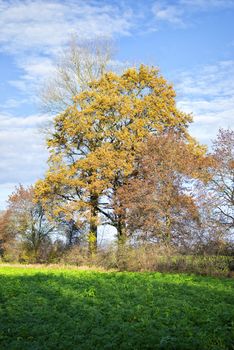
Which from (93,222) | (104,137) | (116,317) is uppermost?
(104,137)

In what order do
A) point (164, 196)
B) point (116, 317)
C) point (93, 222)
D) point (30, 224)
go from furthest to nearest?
point (30, 224)
point (93, 222)
point (164, 196)
point (116, 317)

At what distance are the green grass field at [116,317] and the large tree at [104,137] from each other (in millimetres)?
17036

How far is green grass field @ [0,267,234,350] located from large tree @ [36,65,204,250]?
1704 centimetres

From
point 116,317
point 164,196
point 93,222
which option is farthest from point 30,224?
point 116,317

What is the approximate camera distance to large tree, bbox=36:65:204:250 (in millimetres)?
34656

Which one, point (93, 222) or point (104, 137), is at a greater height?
point (104, 137)

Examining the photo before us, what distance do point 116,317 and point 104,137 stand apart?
26.1 meters

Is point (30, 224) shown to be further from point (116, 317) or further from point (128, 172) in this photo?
point (116, 317)

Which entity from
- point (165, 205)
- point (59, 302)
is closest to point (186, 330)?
point (59, 302)

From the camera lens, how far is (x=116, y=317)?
1150cm

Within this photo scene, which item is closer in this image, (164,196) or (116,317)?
(116,317)

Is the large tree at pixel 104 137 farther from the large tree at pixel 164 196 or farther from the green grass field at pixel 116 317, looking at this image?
the green grass field at pixel 116 317

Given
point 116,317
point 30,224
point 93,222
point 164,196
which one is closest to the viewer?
point 116,317

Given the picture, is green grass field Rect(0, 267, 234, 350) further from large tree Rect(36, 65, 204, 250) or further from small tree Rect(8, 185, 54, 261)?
small tree Rect(8, 185, 54, 261)
